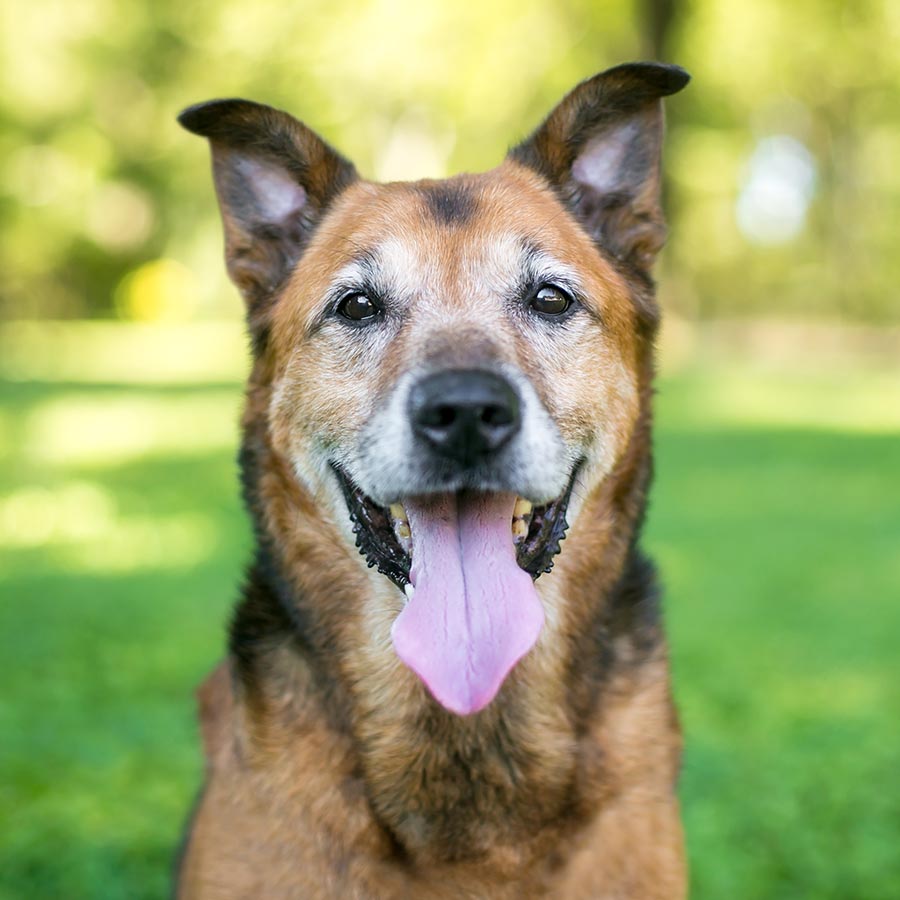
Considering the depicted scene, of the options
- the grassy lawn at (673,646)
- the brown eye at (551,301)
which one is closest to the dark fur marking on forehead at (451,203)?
the brown eye at (551,301)

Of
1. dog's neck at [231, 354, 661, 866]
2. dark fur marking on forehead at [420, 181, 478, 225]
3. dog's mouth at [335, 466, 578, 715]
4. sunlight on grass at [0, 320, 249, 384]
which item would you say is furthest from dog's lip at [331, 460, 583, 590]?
sunlight on grass at [0, 320, 249, 384]

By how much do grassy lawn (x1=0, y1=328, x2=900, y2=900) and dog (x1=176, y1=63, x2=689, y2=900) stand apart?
4.41 ft

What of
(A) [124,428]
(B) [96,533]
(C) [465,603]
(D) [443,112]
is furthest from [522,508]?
(D) [443,112]

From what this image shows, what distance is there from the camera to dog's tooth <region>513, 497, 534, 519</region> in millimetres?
3191

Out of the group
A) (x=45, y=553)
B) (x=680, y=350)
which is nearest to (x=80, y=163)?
(x=680, y=350)

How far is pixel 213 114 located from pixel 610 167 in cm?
125

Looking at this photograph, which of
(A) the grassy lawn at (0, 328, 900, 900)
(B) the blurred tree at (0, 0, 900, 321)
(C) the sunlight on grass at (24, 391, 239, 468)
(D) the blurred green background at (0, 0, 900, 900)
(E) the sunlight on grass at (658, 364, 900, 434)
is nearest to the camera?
(A) the grassy lawn at (0, 328, 900, 900)

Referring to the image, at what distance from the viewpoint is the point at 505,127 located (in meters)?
37.7

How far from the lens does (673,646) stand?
7.16 meters

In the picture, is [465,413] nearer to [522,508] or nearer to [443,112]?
[522,508]

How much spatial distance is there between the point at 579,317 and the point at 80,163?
4038cm

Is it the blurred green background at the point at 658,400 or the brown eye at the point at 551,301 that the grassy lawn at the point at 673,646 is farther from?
the brown eye at the point at 551,301

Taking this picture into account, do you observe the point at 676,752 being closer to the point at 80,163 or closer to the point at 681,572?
the point at 681,572

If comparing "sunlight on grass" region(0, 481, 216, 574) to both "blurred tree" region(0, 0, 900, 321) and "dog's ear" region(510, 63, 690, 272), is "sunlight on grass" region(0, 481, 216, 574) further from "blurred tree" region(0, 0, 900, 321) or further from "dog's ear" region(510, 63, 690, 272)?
"blurred tree" region(0, 0, 900, 321)
